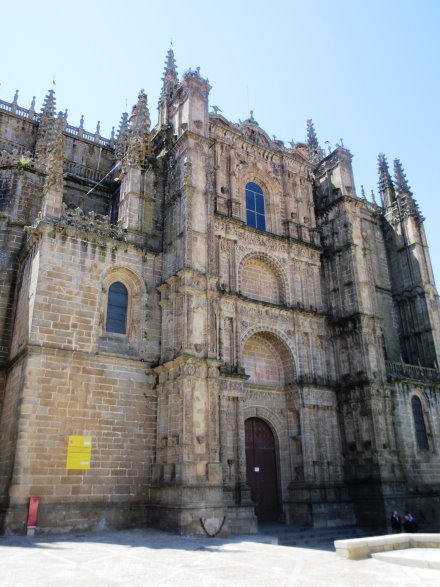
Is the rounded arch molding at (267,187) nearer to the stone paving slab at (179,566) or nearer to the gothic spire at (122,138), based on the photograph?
the gothic spire at (122,138)

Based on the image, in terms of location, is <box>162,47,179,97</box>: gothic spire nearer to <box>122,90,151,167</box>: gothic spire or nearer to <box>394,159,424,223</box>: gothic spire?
<box>122,90,151,167</box>: gothic spire

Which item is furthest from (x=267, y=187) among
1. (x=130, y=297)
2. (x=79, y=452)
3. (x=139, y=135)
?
(x=79, y=452)

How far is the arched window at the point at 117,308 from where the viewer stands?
18.9 metres

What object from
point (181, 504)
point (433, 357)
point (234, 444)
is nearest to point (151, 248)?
point (234, 444)

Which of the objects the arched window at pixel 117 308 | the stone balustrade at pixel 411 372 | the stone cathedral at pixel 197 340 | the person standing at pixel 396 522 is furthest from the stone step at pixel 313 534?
the arched window at pixel 117 308

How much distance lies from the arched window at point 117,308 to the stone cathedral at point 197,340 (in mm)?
59

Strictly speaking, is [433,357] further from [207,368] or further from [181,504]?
[181,504]

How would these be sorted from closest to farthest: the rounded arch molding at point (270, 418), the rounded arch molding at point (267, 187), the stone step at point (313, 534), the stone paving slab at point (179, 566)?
the stone paving slab at point (179, 566)
the stone step at point (313, 534)
the rounded arch molding at point (270, 418)
the rounded arch molding at point (267, 187)

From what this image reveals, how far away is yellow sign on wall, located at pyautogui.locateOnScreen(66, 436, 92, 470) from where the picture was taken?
52.4ft

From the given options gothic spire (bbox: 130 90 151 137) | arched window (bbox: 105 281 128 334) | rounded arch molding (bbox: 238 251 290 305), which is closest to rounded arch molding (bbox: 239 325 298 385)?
rounded arch molding (bbox: 238 251 290 305)

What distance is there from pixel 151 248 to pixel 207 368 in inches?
235

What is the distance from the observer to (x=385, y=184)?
33.6 meters

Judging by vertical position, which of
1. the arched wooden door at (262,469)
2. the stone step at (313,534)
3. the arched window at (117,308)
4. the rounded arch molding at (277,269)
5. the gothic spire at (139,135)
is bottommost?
the stone step at (313,534)

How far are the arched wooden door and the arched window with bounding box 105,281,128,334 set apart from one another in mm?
6889
